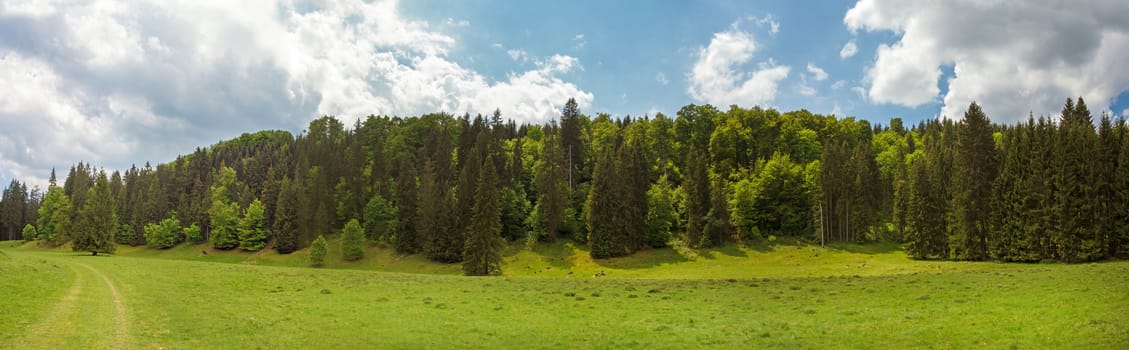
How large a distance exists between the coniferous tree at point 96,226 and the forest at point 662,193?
25 centimetres

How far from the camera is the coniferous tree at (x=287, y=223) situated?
9969cm

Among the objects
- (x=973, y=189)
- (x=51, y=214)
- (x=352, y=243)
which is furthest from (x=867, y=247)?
(x=51, y=214)

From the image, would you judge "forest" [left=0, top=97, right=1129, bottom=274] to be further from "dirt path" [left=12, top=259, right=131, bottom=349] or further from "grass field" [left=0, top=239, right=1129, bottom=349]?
"dirt path" [left=12, top=259, right=131, bottom=349]

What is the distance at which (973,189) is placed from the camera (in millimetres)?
62656

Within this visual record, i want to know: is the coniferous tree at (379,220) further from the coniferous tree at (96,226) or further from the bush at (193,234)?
the bush at (193,234)

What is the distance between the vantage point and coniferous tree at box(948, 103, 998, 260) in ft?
203

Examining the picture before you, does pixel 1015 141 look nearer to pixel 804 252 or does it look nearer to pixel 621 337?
pixel 804 252

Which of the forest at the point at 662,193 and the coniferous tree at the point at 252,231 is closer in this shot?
the forest at the point at 662,193

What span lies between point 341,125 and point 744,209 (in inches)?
4712

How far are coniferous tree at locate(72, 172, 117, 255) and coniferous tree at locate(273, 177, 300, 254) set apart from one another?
77.7 feet

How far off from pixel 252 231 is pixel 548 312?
9767cm

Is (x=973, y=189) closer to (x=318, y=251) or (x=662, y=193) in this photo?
(x=662, y=193)

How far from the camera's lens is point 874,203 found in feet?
285

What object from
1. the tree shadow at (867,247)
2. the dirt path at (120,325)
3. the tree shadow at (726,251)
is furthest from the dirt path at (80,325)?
the tree shadow at (867,247)
